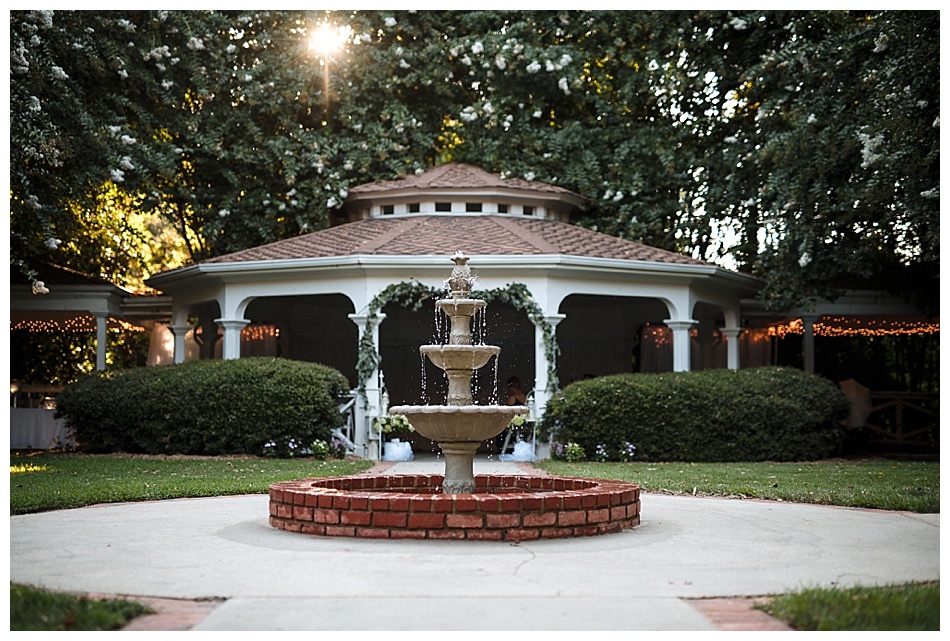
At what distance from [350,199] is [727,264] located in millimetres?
7635

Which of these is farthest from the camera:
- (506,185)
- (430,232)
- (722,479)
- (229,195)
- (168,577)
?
(229,195)

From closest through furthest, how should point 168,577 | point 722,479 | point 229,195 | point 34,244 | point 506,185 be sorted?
point 168,577 → point 722,479 → point 34,244 → point 506,185 → point 229,195

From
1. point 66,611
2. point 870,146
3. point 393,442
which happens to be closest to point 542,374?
point 393,442

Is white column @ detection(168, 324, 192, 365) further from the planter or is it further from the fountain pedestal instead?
the fountain pedestal

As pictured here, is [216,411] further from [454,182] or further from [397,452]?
[454,182]

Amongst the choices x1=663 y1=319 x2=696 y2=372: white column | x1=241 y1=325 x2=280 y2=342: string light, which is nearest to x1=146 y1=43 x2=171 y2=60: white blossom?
x1=241 y1=325 x2=280 y2=342: string light

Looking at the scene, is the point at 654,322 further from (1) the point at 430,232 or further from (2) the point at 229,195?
(2) the point at 229,195

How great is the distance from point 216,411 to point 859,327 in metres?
12.8

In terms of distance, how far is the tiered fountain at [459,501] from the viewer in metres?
7.60

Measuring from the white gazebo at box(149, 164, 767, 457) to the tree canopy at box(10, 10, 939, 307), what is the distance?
1.08 meters

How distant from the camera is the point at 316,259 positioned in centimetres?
1753

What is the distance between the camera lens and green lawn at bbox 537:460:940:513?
35.3 ft

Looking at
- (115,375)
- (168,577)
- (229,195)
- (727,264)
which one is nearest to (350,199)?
(229,195)

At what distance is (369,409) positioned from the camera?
56.9 ft
